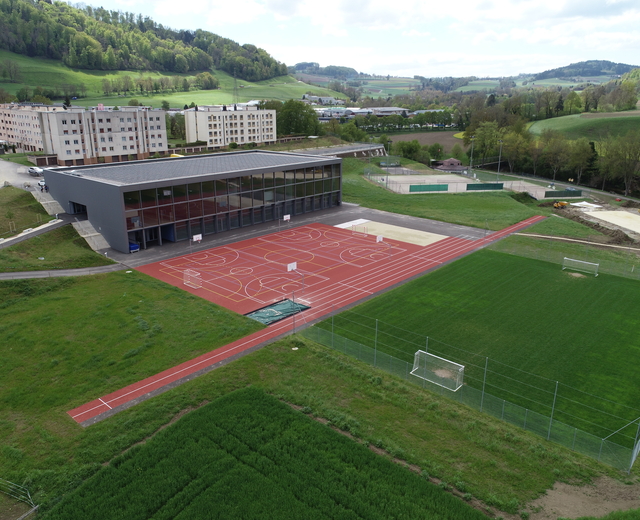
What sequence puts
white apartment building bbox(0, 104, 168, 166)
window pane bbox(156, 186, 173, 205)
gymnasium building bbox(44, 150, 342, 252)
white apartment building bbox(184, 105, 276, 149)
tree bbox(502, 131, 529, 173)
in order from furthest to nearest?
white apartment building bbox(184, 105, 276, 149)
tree bbox(502, 131, 529, 173)
white apartment building bbox(0, 104, 168, 166)
window pane bbox(156, 186, 173, 205)
gymnasium building bbox(44, 150, 342, 252)

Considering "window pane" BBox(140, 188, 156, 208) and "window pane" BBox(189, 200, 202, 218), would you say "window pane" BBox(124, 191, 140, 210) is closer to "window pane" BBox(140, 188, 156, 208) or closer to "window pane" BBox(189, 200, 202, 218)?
"window pane" BBox(140, 188, 156, 208)

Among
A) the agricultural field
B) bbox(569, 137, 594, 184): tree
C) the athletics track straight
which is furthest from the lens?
bbox(569, 137, 594, 184): tree

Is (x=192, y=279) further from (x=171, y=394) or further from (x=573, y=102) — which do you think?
(x=573, y=102)

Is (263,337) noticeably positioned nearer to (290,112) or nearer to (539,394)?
(539,394)

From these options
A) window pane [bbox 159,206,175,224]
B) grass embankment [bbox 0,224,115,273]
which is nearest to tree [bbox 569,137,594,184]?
window pane [bbox 159,206,175,224]

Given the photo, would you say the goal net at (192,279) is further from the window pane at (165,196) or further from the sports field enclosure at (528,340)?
the sports field enclosure at (528,340)

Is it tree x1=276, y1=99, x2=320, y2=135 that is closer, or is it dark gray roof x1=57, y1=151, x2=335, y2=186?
dark gray roof x1=57, y1=151, x2=335, y2=186

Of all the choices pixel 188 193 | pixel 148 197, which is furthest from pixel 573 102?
pixel 148 197
